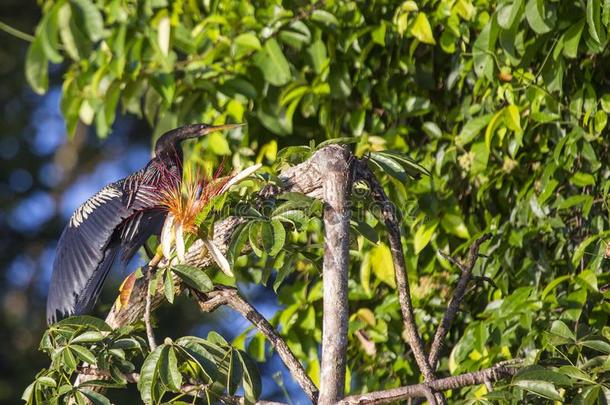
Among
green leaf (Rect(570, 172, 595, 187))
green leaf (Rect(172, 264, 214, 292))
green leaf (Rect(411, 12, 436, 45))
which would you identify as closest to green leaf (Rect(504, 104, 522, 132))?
green leaf (Rect(570, 172, 595, 187))

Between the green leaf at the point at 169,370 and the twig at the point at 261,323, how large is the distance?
219 millimetres

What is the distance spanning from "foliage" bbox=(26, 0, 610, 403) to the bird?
30 centimetres

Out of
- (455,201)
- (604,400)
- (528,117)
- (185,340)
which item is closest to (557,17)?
(528,117)

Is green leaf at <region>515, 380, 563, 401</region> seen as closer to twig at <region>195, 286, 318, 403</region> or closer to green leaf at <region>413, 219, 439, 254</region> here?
twig at <region>195, 286, 318, 403</region>

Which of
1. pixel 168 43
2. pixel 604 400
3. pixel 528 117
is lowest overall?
pixel 604 400

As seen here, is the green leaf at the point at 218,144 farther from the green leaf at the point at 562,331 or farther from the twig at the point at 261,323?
the green leaf at the point at 562,331

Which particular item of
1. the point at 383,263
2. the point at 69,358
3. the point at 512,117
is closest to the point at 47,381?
the point at 69,358

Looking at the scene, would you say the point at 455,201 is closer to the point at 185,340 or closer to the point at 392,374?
the point at 392,374

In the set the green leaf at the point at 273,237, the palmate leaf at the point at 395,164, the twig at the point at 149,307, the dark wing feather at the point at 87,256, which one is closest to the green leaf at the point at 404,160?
the palmate leaf at the point at 395,164

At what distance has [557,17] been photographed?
2191 millimetres

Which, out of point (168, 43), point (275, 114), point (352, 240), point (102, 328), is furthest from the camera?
point (275, 114)

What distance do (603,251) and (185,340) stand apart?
0.96 meters

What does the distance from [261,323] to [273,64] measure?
1.01 m

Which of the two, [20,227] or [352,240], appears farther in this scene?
[20,227]
